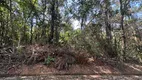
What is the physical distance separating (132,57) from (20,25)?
7.00 metres

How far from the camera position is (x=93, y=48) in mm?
7590

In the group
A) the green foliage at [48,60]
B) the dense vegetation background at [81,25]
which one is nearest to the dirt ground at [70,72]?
the green foliage at [48,60]

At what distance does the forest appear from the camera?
21.0ft

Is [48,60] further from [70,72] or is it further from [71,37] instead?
[71,37]

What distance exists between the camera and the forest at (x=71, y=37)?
6.40m

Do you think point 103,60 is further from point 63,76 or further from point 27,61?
point 27,61

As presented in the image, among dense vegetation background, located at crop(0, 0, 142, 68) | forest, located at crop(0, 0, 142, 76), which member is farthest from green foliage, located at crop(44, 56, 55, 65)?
dense vegetation background, located at crop(0, 0, 142, 68)

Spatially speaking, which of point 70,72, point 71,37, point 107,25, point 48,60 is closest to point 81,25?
point 71,37

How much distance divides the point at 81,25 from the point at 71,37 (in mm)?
1157

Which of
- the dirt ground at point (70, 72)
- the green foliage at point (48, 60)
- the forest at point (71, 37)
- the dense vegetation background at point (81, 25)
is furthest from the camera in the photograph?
the dense vegetation background at point (81, 25)

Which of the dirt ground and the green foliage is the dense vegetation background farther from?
Result: the green foliage

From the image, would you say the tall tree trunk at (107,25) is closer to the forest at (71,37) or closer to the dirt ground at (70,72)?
the forest at (71,37)

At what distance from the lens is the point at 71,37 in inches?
351

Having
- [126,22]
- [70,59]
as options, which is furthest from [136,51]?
[70,59]
